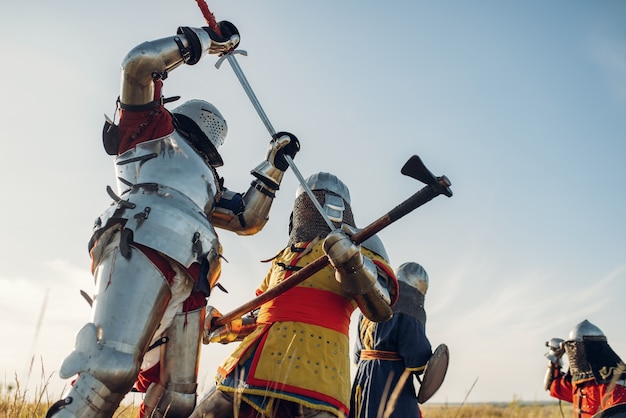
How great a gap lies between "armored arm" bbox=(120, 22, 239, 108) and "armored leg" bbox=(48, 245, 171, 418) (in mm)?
963

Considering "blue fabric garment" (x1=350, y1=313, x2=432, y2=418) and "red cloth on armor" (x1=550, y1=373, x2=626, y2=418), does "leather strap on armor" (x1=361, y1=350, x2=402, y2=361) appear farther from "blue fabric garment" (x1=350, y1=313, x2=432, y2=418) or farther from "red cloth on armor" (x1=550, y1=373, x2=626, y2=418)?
"red cloth on armor" (x1=550, y1=373, x2=626, y2=418)

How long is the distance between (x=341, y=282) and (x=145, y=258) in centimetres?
109

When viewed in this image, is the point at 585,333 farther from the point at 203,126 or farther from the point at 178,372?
the point at 178,372

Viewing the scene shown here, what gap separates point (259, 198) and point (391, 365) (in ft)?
7.13

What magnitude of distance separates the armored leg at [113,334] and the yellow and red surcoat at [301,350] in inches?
22.9

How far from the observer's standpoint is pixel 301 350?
3352 millimetres

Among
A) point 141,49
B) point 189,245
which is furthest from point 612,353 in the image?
point 141,49

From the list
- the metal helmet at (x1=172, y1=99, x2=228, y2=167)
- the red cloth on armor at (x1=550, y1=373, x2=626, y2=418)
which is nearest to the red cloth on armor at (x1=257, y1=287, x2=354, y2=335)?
the metal helmet at (x1=172, y1=99, x2=228, y2=167)

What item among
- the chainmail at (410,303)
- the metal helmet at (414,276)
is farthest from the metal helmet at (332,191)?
the metal helmet at (414,276)

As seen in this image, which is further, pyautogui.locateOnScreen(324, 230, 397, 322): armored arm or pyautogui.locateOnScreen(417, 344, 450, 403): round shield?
pyautogui.locateOnScreen(417, 344, 450, 403): round shield

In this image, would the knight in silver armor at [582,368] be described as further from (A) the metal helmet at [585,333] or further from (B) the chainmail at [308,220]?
(B) the chainmail at [308,220]

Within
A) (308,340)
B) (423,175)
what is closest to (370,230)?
(423,175)

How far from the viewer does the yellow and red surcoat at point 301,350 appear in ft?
10.6

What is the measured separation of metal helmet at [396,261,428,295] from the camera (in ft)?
20.2
